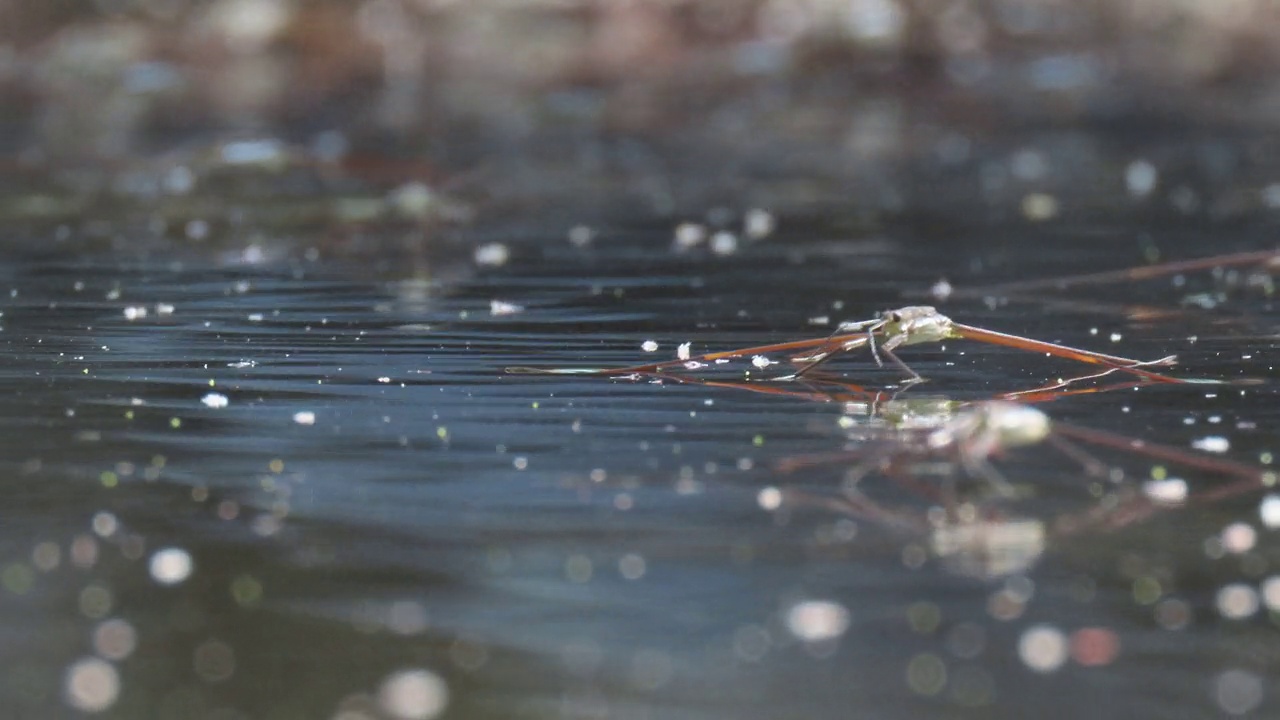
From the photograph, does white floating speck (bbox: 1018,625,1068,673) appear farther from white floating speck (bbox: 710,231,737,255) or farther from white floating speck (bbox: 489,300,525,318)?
white floating speck (bbox: 710,231,737,255)

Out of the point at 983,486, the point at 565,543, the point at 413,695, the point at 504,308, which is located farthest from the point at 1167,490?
the point at 504,308

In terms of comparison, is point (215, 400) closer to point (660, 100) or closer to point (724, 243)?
point (724, 243)

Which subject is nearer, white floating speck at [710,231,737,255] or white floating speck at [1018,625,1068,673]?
white floating speck at [1018,625,1068,673]

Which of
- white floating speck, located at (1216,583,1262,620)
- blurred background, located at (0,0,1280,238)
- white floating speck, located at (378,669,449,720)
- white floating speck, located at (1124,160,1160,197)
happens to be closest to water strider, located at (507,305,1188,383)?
white floating speck, located at (1216,583,1262,620)

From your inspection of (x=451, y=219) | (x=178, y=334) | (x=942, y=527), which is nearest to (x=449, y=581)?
(x=942, y=527)

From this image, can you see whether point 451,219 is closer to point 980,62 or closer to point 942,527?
point 942,527

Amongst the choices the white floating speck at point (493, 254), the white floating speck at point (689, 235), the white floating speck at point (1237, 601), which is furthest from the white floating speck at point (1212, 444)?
the white floating speck at point (689, 235)

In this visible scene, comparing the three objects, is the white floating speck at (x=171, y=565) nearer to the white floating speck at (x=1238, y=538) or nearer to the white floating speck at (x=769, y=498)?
the white floating speck at (x=769, y=498)
